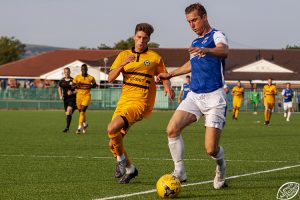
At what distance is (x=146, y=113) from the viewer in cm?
1184

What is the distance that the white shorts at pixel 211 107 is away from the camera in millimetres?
10195

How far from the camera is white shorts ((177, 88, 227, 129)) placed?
33.4 ft

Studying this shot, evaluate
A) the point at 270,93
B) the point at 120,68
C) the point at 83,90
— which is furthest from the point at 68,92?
the point at 120,68

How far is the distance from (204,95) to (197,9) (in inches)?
45.7

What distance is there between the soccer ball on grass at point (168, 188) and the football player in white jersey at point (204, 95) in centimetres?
81

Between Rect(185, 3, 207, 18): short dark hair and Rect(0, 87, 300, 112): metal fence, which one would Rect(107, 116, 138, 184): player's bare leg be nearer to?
Rect(185, 3, 207, 18): short dark hair

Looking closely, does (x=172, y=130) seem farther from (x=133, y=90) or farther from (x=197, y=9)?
(x=197, y=9)

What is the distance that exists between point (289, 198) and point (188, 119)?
178cm

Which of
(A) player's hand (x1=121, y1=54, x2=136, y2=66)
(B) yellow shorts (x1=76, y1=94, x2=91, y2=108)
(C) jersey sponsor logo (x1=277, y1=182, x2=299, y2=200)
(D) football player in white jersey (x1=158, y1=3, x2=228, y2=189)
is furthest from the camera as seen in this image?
(B) yellow shorts (x1=76, y1=94, x2=91, y2=108)

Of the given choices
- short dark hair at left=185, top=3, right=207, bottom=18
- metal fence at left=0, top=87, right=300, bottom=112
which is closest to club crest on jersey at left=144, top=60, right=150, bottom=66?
short dark hair at left=185, top=3, right=207, bottom=18

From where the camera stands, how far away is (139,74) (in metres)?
11.7

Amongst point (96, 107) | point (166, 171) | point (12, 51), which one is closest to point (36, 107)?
point (96, 107)

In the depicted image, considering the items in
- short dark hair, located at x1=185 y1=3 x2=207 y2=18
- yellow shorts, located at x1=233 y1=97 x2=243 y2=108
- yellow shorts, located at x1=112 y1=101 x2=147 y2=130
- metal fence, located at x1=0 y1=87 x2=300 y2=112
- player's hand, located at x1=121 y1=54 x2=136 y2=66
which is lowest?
metal fence, located at x1=0 y1=87 x2=300 y2=112

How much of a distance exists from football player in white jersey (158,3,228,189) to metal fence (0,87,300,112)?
4788 centimetres
